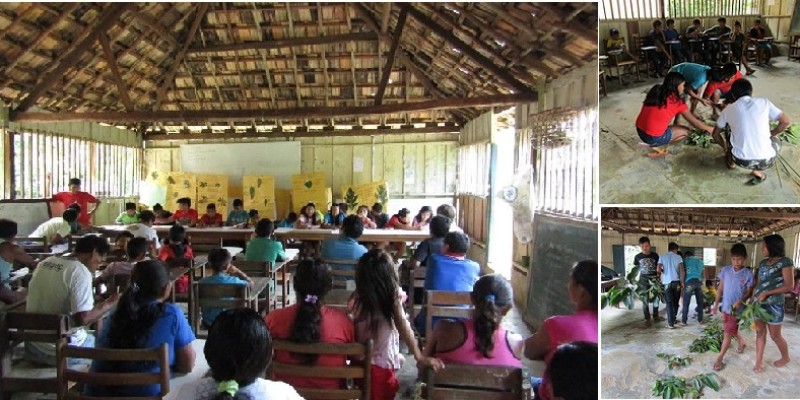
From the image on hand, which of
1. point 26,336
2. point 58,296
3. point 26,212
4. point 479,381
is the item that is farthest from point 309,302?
point 26,212

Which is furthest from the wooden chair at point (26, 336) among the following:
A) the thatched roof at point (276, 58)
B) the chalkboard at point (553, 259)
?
the thatched roof at point (276, 58)

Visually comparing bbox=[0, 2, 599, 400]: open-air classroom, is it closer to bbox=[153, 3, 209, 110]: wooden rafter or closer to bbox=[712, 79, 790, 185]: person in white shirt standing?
bbox=[153, 3, 209, 110]: wooden rafter

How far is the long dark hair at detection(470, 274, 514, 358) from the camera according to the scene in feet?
6.34

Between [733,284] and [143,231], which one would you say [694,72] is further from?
[143,231]

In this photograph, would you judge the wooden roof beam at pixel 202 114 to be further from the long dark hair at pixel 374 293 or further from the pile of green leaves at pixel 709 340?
the pile of green leaves at pixel 709 340

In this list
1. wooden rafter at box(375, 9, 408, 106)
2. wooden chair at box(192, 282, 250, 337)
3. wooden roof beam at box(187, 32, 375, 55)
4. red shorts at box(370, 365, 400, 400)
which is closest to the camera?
red shorts at box(370, 365, 400, 400)

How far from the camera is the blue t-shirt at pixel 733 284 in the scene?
166 cm

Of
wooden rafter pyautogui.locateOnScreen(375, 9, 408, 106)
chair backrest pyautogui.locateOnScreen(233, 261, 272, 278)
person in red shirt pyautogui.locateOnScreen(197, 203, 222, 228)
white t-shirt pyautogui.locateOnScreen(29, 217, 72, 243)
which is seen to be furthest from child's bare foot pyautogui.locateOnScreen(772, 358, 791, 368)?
person in red shirt pyautogui.locateOnScreen(197, 203, 222, 228)

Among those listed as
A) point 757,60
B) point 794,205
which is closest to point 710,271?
point 794,205

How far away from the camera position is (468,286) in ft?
10.3

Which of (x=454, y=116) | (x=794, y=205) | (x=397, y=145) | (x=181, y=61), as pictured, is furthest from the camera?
(x=397, y=145)

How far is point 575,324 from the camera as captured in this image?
177 centimetres

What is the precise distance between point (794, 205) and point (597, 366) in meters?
0.75

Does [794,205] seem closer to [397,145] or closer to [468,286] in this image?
[468,286]
